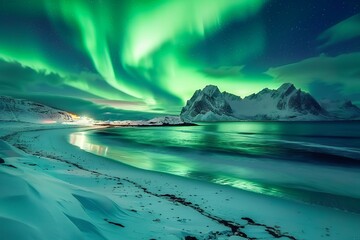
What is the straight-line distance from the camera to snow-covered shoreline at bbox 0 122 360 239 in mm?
4746

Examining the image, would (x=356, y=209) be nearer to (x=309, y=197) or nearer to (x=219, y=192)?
(x=309, y=197)

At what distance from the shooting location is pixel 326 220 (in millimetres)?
9297

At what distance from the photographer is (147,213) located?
7848mm

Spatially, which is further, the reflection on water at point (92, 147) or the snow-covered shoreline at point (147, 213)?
the reflection on water at point (92, 147)

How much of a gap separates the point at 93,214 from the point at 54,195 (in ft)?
3.58

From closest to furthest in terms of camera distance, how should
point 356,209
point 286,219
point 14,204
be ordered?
point 14,204 → point 286,219 → point 356,209

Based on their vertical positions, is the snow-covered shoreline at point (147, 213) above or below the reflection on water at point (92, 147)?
above

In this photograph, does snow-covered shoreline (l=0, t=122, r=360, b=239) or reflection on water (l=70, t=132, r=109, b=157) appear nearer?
snow-covered shoreline (l=0, t=122, r=360, b=239)

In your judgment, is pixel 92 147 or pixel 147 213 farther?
pixel 92 147

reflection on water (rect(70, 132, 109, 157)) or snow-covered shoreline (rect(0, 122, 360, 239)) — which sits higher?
snow-covered shoreline (rect(0, 122, 360, 239))

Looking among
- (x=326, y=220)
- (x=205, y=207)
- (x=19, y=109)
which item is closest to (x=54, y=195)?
(x=205, y=207)

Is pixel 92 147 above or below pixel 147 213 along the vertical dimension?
below

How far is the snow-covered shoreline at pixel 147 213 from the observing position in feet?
15.6

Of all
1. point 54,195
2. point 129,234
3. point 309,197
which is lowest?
point 309,197
